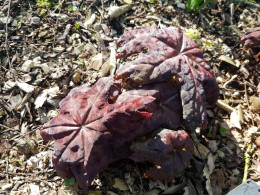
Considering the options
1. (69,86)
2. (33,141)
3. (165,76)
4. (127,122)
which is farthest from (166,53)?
(33,141)

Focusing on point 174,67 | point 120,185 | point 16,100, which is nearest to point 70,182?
point 120,185

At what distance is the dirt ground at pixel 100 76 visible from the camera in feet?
7.25

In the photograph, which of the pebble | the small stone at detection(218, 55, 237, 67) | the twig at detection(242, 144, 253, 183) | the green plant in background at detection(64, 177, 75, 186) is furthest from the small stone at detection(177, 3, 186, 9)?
the pebble

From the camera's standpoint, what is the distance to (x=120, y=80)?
2023mm

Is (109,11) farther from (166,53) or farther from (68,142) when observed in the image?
(68,142)

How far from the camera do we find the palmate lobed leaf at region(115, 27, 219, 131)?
6.12 ft

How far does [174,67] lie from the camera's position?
194 centimetres

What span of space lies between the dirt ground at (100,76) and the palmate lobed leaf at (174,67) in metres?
0.60

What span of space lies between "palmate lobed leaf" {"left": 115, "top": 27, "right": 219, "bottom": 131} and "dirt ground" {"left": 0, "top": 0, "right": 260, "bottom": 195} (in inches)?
23.5

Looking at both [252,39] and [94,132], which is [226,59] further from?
[94,132]

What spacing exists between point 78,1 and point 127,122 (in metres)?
2.11

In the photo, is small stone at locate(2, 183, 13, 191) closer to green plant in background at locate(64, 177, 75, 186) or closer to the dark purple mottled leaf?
green plant in background at locate(64, 177, 75, 186)

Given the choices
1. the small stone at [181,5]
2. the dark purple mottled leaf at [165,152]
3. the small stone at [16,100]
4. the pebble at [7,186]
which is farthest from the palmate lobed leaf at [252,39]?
the pebble at [7,186]

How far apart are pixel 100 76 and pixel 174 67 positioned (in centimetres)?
99
